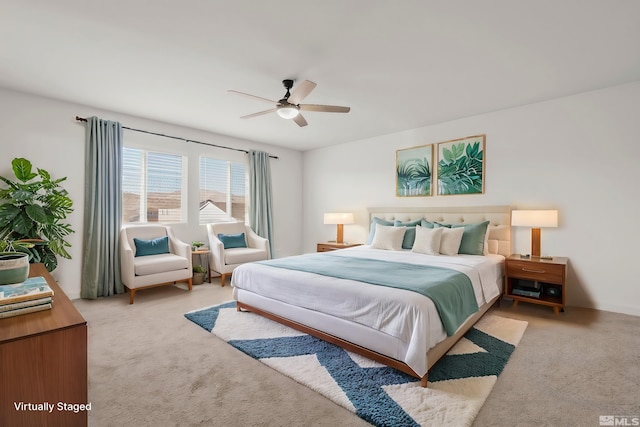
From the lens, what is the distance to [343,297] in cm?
239

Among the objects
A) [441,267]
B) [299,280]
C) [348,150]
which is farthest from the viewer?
[348,150]

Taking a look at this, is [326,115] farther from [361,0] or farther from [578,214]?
[578,214]

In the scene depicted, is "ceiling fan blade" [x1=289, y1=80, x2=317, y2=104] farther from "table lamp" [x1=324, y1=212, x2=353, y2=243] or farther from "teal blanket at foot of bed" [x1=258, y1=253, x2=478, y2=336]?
"table lamp" [x1=324, y1=212, x2=353, y2=243]

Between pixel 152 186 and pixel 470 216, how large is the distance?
483 centimetres

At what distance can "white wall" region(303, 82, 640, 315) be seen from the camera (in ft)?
11.0

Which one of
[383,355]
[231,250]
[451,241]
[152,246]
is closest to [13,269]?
[383,355]

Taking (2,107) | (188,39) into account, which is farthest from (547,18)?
(2,107)

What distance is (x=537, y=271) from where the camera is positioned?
3449mm

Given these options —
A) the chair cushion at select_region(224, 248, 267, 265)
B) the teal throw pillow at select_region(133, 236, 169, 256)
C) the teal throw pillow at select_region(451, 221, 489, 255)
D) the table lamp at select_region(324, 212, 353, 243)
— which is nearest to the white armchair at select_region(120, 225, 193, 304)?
the teal throw pillow at select_region(133, 236, 169, 256)

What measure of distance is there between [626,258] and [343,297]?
133 inches

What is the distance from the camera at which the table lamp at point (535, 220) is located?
3.50 meters

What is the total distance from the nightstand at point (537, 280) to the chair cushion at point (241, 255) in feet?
11.7

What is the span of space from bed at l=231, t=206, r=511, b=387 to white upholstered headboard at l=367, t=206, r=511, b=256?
0.01 metres

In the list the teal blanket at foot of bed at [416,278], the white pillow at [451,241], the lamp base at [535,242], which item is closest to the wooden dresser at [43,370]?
the teal blanket at foot of bed at [416,278]
